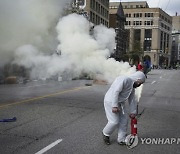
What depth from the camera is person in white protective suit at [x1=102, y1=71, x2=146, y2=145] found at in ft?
21.6

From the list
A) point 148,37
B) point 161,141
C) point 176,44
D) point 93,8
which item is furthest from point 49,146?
point 176,44

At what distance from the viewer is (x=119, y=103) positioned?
6.75m

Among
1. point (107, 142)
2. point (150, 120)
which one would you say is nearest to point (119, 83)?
point (107, 142)

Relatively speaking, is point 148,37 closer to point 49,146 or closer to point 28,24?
point 28,24

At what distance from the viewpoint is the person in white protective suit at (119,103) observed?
6569 mm

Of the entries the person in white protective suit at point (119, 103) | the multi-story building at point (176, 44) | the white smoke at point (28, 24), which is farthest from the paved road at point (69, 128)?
the multi-story building at point (176, 44)

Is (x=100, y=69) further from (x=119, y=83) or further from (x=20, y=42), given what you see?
(x=119, y=83)

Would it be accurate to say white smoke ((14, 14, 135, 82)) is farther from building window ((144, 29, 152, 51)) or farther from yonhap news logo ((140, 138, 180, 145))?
building window ((144, 29, 152, 51))

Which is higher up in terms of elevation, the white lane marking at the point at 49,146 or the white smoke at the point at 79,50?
the white smoke at the point at 79,50

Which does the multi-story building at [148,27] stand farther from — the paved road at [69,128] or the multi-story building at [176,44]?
the paved road at [69,128]

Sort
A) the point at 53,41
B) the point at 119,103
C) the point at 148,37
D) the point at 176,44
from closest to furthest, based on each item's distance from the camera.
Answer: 1. the point at 119,103
2. the point at 53,41
3. the point at 148,37
4. the point at 176,44

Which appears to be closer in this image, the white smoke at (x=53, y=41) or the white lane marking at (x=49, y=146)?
the white lane marking at (x=49, y=146)

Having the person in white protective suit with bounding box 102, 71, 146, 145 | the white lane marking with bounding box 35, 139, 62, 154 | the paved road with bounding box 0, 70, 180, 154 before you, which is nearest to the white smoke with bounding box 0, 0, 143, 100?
the paved road with bounding box 0, 70, 180, 154

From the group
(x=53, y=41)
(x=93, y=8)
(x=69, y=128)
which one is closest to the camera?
(x=69, y=128)
